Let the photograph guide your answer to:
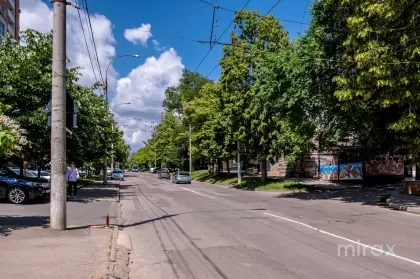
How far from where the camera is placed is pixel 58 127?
10.4 metres

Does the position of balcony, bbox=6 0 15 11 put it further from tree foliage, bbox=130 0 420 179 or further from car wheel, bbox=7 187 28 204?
car wheel, bbox=7 187 28 204

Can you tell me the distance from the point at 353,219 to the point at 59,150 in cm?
910

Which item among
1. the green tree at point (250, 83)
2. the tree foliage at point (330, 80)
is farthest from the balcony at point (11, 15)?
the green tree at point (250, 83)

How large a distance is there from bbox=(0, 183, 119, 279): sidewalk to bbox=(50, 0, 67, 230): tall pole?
1.58 ft

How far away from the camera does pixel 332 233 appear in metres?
11.0

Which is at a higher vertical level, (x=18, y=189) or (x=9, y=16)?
(x=9, y=16)

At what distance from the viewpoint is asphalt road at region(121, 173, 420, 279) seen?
7125mm

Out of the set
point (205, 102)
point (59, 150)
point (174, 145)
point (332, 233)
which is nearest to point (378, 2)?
point (332, 233)

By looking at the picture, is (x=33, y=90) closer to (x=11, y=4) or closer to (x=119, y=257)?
(x=119, y=257)

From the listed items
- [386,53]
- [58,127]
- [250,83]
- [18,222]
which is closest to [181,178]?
[250,83]

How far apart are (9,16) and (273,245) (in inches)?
2509

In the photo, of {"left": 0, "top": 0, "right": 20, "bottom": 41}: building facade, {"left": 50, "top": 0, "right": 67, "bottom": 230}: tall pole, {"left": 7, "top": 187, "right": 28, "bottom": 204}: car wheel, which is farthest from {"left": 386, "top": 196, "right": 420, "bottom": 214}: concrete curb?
{"left": 0, "top": 0, "right": 20, "bottom": 41}: building facade

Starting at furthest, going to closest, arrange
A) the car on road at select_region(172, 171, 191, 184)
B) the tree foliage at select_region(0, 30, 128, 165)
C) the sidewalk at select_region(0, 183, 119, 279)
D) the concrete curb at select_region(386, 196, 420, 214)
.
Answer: the car on road at select_region(172, 171, 191, 184), the tree foliage at select_region(0, 30, 128, 165), the concrete curb at select_region(386, 196, 420, 214), the sidewalk at select_region(0, 183, 119, 279)

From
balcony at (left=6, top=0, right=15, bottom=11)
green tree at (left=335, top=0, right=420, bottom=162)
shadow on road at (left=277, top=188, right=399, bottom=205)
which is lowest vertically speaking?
shadow on road at (left=277, top=188, right=399, bottom=205)
